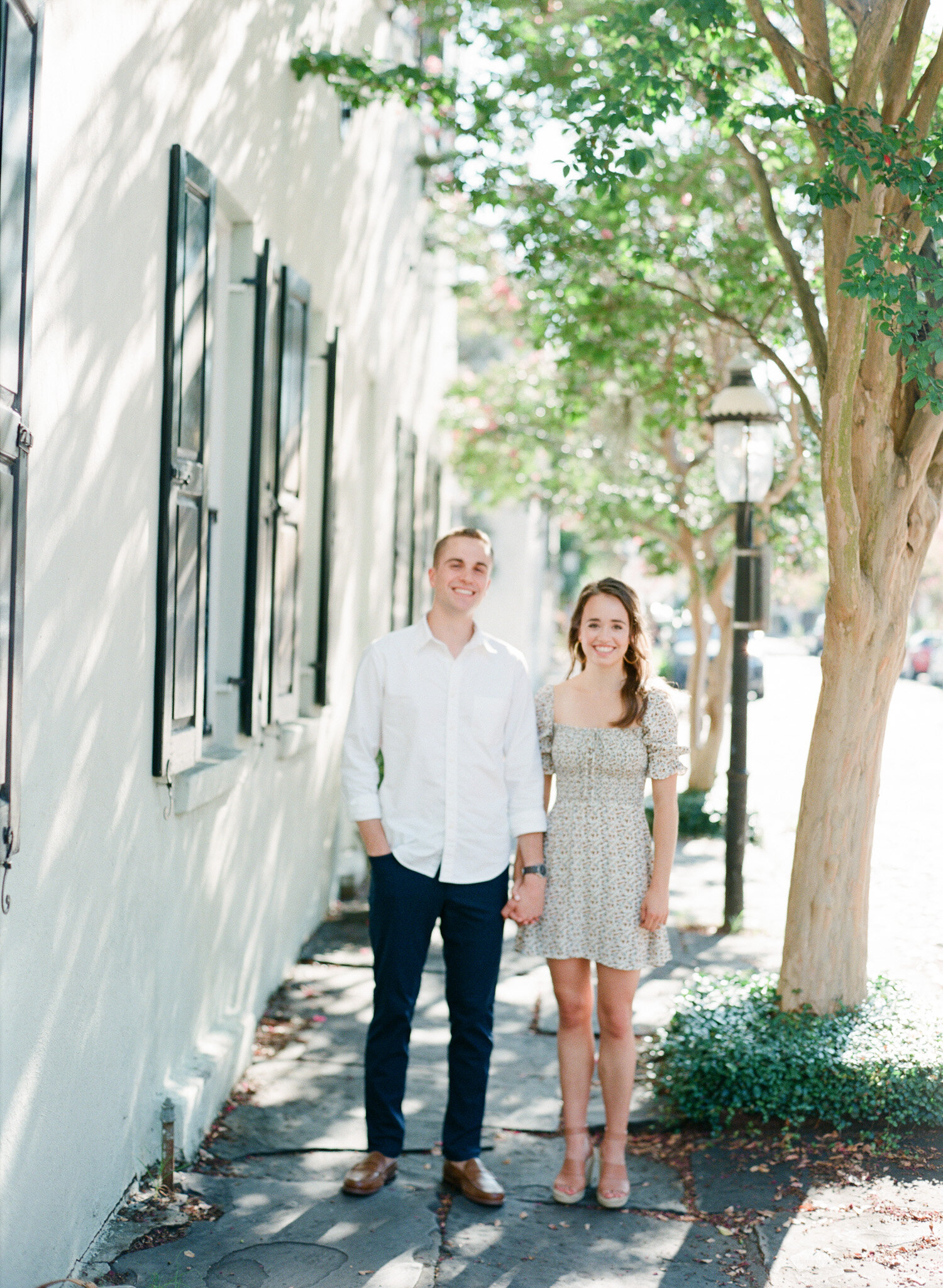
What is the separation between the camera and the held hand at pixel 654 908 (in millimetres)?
4109

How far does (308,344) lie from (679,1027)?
11.7 feet

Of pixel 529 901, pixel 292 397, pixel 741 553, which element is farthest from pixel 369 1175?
pixel 741 553

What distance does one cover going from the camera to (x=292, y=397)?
19.9 ft

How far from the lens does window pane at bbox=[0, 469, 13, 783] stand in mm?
2664

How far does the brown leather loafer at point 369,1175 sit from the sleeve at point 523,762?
113cm

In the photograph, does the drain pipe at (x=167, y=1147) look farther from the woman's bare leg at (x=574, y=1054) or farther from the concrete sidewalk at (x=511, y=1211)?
the woman's bare leg at (x=574, y=1054)

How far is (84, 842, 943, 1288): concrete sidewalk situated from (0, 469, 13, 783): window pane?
1.58 m

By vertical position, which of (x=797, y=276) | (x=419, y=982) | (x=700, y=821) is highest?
(x=797, y=276)

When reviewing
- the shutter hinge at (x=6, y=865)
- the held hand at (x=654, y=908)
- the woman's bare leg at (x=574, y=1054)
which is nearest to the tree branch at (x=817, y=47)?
the held hand at (x=654, y=908)

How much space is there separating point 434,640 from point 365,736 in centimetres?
37

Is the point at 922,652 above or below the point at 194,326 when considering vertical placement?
below

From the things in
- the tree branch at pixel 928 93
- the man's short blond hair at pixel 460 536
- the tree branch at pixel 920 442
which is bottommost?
the man's short blond hair at pixel 460 536

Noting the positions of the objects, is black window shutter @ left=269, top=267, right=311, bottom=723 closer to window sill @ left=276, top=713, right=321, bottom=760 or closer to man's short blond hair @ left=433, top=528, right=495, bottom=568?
window sill @ left=276, top=713, right=321, bottom=760

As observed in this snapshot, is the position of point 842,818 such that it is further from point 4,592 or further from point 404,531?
point 404,531
